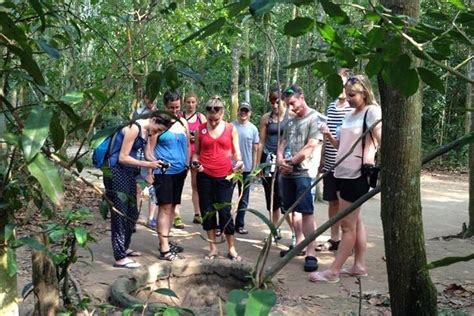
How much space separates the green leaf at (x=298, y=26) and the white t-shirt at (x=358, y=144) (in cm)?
292

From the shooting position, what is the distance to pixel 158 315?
1.64 metres

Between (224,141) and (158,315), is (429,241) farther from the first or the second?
(158,315)

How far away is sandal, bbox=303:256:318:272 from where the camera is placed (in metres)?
4.49

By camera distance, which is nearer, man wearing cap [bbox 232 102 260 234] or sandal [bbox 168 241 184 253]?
sandal [bbox 168 241 184 253]

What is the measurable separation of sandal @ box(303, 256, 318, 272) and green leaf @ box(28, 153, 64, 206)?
150 inches

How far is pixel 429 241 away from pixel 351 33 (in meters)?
4.78

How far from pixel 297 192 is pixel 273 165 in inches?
12.4

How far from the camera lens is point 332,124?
505 centimetres

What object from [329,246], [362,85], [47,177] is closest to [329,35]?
[47,177]

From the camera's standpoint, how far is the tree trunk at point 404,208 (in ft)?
7.10


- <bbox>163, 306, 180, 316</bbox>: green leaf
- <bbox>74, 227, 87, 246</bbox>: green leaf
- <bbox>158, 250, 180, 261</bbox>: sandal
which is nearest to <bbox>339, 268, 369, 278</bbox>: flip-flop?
<bbox>158, 250, 180, 261</bbox>: sandal

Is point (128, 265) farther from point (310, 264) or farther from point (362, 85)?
point (362, 85)

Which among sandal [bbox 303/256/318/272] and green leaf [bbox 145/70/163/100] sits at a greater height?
green leaf [bbox 145/70/163/100]

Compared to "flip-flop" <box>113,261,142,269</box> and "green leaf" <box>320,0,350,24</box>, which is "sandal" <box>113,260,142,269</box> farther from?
"green leaf" <box>320,0,350,24</box>
